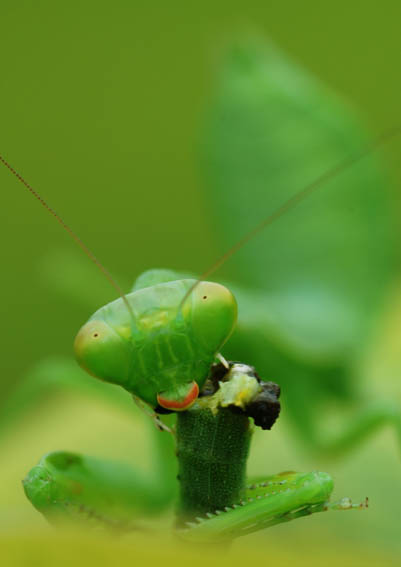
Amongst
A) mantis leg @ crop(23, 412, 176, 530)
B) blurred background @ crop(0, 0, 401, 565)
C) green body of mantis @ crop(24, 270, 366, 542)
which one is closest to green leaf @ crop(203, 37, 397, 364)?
blurred background @ crop(0, 0, 401, 565)

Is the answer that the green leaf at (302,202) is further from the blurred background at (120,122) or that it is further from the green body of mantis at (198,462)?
the green body of mantis at (198,462)

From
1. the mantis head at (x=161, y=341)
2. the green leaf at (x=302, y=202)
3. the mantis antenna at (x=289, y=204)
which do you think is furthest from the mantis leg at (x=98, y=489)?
the green leaf at (x=302, y=202)

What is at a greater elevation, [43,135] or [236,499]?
[43,135]

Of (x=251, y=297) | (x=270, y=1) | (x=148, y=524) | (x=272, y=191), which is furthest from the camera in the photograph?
(x=270, y=1)

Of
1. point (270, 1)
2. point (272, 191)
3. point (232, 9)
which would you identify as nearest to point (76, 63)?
point (232, 9)

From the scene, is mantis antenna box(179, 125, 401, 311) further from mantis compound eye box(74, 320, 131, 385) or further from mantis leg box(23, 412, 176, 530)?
mantis leg box(23, 412, 176, 530)

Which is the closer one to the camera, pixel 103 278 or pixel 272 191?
pixel 272 191

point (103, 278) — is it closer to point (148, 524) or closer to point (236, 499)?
point (148, 524)
